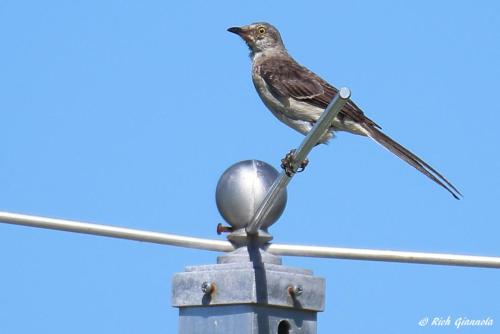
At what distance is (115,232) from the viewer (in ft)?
14.3

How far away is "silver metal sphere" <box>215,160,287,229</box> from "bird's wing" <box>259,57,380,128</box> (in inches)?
170

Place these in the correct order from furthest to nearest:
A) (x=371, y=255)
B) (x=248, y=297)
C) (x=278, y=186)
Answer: (x=371, y=255), (x=278, y=186), (x=248, y=297)

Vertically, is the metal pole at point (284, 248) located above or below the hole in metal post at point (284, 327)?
above

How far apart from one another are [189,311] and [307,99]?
516 cm

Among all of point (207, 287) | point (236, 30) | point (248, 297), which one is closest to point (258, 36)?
point (236, 30)

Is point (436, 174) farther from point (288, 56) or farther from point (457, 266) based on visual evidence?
point (288, 56)

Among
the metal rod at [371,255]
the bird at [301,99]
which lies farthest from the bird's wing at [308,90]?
the metal rod at [371,255]

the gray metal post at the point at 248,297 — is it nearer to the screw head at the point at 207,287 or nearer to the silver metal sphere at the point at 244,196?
the screw head at the point at 207,287

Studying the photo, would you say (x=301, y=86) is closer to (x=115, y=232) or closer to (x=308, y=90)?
(x=308, y=90)

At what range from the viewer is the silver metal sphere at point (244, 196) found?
449cm

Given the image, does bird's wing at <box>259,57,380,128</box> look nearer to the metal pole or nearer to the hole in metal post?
the metal pole

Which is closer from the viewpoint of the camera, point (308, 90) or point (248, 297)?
point (248, 297)

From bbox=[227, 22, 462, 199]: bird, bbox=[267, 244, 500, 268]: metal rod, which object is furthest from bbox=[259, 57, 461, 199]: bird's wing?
bbox=[267, 244, 500, 268]: metal rod

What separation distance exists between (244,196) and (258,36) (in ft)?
21.4
